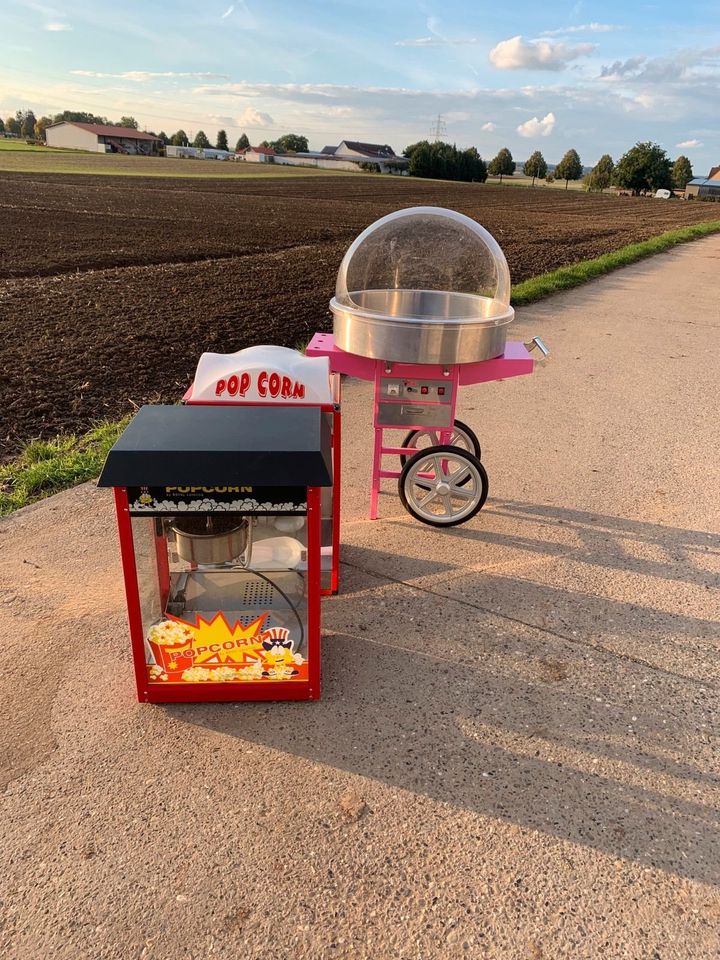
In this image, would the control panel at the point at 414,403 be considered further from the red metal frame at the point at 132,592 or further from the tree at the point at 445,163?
the tree at the point at 445,163

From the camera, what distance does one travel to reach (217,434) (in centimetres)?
246

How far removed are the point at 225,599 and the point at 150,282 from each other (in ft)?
36.2

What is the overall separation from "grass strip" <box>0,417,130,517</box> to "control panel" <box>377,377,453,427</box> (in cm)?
213

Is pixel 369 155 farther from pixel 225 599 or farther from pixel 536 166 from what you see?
pixel 225 599

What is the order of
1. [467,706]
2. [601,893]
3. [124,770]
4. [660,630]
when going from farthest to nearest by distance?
[660,630] < [467,706] < [124,770] < [601,893]

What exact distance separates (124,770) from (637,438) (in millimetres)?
4755

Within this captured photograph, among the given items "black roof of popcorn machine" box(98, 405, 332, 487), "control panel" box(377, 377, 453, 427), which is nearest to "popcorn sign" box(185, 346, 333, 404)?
"black roof of popcorn machine" box(98, 405, 332, 487)

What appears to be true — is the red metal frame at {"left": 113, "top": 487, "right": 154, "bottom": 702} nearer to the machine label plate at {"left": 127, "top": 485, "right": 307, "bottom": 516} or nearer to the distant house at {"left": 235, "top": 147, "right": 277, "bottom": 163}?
the machine label plate at {"left": 127, "top": 485, "right": 307, "bottom": 516}

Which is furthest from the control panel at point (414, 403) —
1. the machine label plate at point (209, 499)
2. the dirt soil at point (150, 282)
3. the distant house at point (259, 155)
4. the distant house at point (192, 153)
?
the distant house at point (259, 155)

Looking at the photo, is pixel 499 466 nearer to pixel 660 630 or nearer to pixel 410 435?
pixel 410 435

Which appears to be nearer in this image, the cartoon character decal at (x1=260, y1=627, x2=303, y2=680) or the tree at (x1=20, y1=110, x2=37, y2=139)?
the cartoon character decal at (x1=260, y1=627, x2=303, y2=680)

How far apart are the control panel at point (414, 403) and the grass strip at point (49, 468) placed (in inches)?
83.7

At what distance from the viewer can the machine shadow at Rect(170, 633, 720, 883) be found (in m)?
2.25

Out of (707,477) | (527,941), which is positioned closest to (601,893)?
(527,941)
